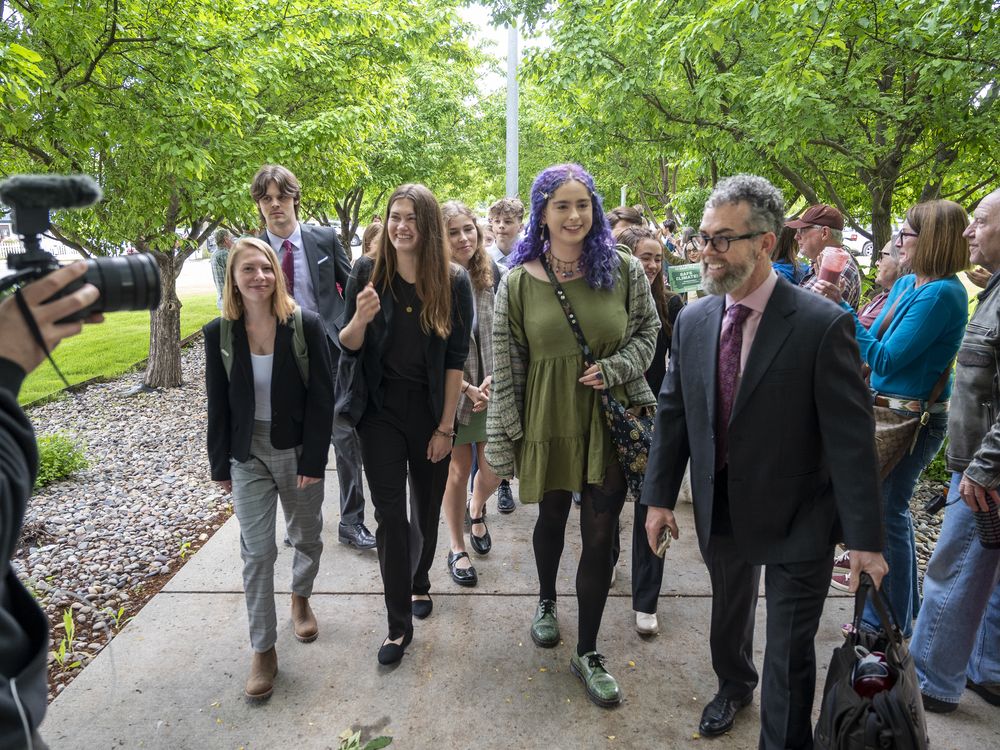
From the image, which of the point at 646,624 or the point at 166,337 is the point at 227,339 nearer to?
the point at 646,624

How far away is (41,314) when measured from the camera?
1.29 metres

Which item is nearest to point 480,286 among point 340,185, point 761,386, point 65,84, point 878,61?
point 761,386

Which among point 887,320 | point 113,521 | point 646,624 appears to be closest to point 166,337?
point 113,521

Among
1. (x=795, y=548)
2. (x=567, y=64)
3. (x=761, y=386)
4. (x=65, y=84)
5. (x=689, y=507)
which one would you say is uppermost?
(x=567, y=64)

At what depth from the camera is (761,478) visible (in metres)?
2.34

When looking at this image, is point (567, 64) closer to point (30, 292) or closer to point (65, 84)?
point (65, 84)

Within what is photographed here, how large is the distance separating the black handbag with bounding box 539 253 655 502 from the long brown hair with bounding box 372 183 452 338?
0.54 metres

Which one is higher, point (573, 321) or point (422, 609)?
point (573, 321)

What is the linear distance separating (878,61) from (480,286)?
160 inches

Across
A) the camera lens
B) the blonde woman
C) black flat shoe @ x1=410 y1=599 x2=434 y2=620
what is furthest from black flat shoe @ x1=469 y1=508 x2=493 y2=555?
the camera lens

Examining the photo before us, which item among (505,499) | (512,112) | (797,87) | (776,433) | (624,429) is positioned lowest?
(505,499)

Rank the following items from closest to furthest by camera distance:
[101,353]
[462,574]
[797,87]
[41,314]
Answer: [41,314] < [462,574] < [797,87] < [101,353]

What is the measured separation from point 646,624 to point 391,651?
4.24 ft

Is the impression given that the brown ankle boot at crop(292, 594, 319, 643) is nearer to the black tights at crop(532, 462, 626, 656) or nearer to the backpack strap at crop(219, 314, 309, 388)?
the backpack strap at crop(219, 314, 309, 388)
